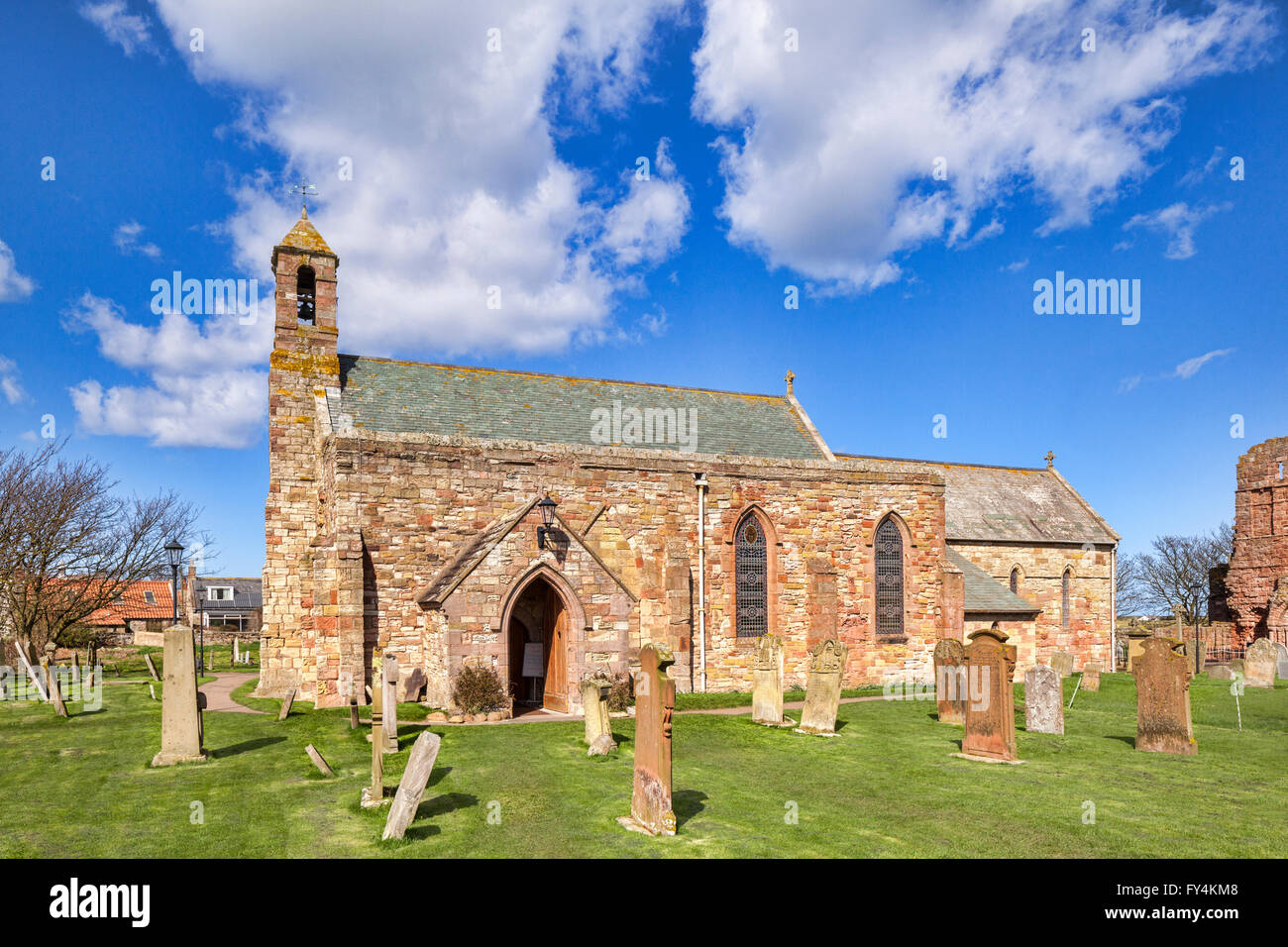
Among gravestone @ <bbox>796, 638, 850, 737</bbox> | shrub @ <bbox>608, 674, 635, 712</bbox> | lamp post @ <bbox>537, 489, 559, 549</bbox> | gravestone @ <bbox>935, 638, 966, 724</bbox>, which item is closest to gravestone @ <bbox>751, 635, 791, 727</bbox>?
gravestone @ <bbox>796, 638, 850, 737</bbox>

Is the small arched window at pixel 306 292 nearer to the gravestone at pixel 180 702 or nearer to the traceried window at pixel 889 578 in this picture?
the gravestone at pixel 180 702

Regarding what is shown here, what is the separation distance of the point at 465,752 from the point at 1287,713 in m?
19.2

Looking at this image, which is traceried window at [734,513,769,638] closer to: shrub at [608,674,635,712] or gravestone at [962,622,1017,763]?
shrub at [608,674,635,712]

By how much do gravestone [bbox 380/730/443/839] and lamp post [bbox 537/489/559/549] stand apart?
29.5ft

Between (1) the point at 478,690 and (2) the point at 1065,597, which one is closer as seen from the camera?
(1) the point at 478,690

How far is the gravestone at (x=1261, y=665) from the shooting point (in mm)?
24491

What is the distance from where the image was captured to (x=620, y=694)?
57.1 feet

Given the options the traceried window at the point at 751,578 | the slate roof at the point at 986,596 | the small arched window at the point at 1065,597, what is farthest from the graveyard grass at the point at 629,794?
the small arched window at the point at 1065,597

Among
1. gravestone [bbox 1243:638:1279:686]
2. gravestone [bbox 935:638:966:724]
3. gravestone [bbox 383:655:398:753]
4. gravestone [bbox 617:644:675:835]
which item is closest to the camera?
gravestone [bbox 617:644:675:835]

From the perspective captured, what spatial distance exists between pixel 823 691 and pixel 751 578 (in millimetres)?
7383

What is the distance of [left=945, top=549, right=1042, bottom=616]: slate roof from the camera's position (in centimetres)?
Answer: 2689

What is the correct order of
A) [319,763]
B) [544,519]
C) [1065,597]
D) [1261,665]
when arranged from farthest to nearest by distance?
[1065,597]
[1261,665]
[544,519]
[319,763]

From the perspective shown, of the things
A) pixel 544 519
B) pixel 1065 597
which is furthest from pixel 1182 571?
pixel 544 519

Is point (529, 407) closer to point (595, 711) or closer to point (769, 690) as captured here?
point (769, 690)
